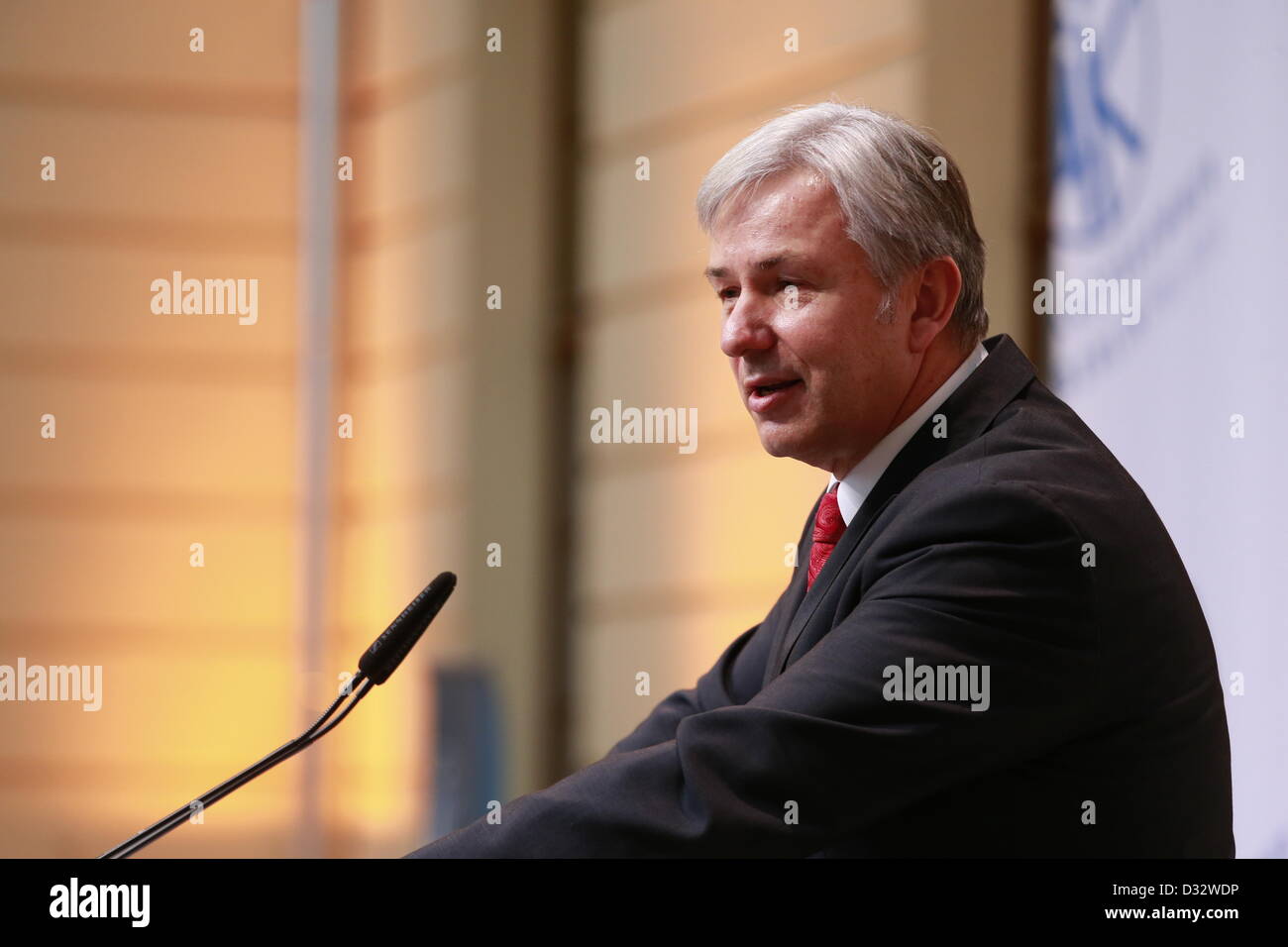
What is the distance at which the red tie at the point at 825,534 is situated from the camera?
1.82 m

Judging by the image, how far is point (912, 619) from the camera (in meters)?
1.40

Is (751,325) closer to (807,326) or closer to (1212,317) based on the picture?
(807,326)

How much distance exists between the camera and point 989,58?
3.48 meters

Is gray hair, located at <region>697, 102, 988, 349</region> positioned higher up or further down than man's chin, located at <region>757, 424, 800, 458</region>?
higher up

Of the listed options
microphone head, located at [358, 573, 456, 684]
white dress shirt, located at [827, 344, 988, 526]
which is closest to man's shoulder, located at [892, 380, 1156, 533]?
white dress shirt, located at [827, 344, 988, 526]

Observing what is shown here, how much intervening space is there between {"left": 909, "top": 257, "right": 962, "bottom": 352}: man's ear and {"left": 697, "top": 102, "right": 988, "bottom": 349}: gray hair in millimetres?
15

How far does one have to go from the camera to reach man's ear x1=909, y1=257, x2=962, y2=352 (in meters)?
1.78

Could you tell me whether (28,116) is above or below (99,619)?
above

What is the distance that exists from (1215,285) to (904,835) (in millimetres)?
1652

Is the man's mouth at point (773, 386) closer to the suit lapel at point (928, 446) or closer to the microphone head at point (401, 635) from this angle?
the suit lapel at point (928, 446)

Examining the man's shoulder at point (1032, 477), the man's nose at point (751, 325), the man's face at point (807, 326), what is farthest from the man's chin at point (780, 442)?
the man's shoulder at point (1032, 477)

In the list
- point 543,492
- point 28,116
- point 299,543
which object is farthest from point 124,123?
point 543,492

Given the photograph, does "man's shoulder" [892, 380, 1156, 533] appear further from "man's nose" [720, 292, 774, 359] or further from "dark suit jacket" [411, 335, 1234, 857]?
"man's nose" [720, 292, 774, 359]

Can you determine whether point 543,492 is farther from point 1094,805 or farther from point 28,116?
point 1094,805
